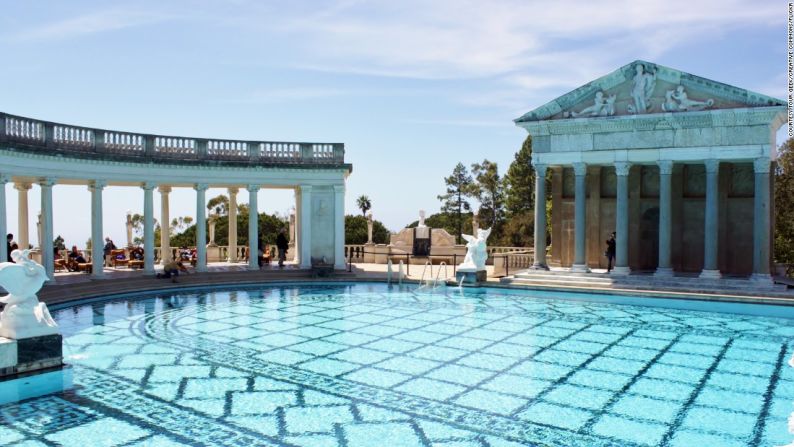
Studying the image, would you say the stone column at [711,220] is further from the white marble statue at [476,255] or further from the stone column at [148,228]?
the stone column at [148,228]

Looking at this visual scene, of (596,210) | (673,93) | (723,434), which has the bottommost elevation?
(723,434)

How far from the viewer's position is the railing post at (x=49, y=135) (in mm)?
22953

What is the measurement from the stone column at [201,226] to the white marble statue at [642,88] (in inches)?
715

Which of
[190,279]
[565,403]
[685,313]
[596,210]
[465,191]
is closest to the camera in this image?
[565,403]

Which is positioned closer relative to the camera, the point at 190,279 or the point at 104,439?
the point at 104,439

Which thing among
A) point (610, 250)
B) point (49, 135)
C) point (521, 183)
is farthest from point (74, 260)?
point (521, 183)

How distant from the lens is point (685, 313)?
2030cm

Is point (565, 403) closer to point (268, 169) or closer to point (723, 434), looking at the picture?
point (723, 434)

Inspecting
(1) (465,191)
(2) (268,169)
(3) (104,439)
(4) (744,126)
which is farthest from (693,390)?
(1) (465,191)

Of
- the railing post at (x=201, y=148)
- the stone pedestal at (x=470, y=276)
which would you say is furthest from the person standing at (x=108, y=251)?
the stone pedestal at (x=470, y=276)

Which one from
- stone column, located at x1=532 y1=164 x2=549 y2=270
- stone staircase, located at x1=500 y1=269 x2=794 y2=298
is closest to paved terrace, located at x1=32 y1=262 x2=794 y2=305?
stone staircase, located at x1=500 y1=269 x2=794 y2=298

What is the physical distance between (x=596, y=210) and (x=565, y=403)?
65.0 ft

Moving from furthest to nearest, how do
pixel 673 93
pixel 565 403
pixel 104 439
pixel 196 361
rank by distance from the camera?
pixel 673 93 < pixel 196 361 < pixel 565 403 < pixel 104 439

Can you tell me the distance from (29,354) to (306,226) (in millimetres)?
18156
